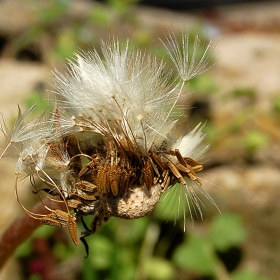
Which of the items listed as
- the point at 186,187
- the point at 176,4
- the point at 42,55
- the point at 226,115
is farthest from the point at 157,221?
the point at 176,4

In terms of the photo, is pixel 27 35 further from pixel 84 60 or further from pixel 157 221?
pixel 84 60

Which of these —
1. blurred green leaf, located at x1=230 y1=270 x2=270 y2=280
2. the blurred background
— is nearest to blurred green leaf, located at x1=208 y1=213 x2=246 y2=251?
the blurred background

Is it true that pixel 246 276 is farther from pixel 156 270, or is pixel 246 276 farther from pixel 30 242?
pixel 30 242

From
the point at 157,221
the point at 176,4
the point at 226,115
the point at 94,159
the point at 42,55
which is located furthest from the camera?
the point at 176,4

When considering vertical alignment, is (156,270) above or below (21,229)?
below

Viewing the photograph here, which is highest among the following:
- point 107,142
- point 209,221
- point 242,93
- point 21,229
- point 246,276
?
point 107,142

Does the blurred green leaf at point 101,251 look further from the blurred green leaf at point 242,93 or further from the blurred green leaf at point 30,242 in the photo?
the blurred green leaf at point 242,93

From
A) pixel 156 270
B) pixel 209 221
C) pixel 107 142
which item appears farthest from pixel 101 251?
pixel 107 142
